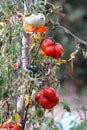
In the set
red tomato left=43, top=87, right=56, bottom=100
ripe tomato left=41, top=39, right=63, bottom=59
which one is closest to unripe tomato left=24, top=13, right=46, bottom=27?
ripe tomato left=41, top=39, right=63, bottom=59

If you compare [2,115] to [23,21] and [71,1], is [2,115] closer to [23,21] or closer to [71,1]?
[23,21]

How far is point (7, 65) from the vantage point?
2428 mm

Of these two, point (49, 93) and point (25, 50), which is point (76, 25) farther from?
point (49, 93)

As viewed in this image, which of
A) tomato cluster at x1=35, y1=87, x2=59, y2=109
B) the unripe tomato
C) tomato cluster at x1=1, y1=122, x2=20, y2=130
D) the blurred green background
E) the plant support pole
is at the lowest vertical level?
the blurred green background

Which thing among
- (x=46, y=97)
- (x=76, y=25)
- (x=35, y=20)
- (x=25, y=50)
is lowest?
(x=76, y=25)

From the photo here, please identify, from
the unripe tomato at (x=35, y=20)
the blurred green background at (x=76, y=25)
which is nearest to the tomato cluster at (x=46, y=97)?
the unripe tomato at (x=35, y=20)

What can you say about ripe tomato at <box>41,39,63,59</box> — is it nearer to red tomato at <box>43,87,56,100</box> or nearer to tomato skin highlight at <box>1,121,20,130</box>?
red tomato at <box>43,87,56,100</box>

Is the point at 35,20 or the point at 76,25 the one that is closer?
the point at 35,20

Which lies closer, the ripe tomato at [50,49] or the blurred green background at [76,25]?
the ripe tomato at [50,49]

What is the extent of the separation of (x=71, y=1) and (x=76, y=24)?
34cm

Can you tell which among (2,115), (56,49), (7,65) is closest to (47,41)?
(56,49)

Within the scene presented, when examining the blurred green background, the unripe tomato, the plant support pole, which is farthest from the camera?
the blurred green background

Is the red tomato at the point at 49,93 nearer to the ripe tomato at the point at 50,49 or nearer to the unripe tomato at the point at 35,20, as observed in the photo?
the ripe tomato at the point at 50,49

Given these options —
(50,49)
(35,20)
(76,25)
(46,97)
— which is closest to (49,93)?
(46,97)
